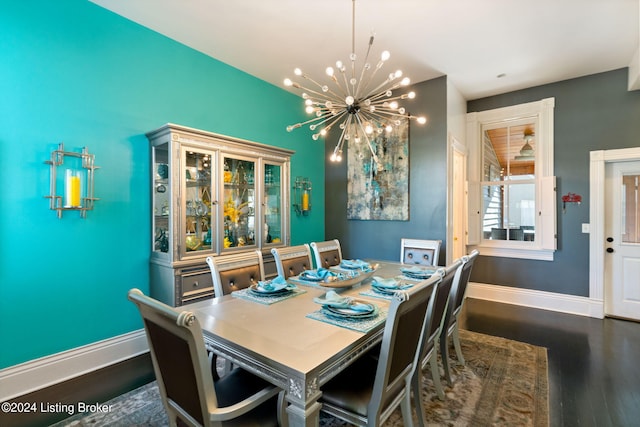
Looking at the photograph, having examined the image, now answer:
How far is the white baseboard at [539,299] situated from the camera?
3934 millimetres

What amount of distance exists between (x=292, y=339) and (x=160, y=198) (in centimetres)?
Result: 223

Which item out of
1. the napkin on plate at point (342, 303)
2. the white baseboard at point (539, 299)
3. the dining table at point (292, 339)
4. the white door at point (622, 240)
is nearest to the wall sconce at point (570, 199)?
the white door at point (622, 240)

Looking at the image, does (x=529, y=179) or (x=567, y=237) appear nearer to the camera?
(x=567, y=237)

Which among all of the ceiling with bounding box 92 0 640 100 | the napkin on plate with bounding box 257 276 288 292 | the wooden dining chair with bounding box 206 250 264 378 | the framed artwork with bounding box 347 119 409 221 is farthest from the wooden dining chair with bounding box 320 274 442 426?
the framed artwork with bounding box 347 119 409 221

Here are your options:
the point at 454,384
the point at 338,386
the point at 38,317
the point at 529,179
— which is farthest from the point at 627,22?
the point at 38,317

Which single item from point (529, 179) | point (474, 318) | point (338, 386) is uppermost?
point (529, 179)

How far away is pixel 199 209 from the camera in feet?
9.96

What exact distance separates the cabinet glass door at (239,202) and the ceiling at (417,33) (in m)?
1.25

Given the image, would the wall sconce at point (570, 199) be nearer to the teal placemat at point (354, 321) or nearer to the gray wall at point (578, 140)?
the gray wall at point (578, 140)

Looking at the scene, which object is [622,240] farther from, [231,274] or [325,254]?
[231,274]

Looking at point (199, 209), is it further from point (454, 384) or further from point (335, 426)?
point (454, 384)

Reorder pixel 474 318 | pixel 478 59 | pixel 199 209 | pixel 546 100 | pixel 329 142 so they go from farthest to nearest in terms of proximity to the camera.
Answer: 1. pixel 329 142
2. pixel 546 100
3. pixel 474 318
4. pixel 478 59
5. pixel 199 209

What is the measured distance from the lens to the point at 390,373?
1386 millimetres

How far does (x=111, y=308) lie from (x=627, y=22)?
5.41 m
